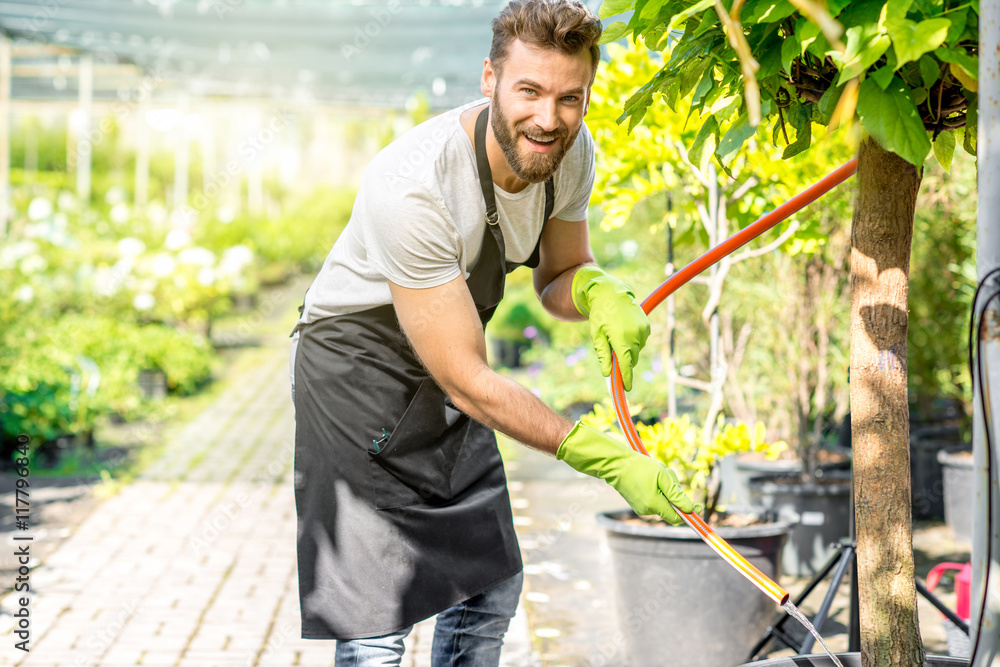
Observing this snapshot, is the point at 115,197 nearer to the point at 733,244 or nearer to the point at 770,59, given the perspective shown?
the point at 733,244

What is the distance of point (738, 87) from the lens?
5.00ft

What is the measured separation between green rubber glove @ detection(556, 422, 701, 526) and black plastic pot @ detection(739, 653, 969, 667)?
31 centimetres

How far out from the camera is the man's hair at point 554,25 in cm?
176

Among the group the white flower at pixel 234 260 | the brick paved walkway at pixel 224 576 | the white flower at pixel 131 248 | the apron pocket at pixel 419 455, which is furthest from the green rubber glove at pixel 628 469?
the white flower at pixel 234 260

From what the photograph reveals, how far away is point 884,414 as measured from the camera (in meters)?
1.68

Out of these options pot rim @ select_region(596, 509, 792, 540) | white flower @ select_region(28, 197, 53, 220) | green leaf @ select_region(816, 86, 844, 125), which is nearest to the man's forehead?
green leaf @ select_region(816, 86, 844, 125)

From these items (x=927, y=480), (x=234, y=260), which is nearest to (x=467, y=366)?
(x=927, y=480)

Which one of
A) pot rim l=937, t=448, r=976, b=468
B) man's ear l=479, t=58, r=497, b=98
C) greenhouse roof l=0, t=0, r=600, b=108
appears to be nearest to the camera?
man's ear l=479, t=58, r=497, b=98

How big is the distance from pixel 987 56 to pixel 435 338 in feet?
3.44

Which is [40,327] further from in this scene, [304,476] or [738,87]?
[738,87]

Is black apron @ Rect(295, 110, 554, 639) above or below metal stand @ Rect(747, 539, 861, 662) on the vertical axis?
above

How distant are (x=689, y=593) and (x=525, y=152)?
164 cm

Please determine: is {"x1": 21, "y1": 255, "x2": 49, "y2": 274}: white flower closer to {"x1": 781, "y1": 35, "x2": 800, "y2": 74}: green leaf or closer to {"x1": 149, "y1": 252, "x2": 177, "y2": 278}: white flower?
{"x1": 149, "y1": 252, "x2": 177, "y2": 278}: white flower

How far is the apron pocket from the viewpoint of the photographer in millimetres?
2014
